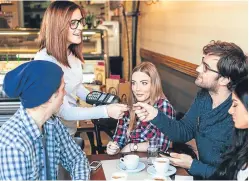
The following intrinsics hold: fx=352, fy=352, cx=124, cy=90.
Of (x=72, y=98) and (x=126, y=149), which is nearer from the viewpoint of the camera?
(x=126, y=149)

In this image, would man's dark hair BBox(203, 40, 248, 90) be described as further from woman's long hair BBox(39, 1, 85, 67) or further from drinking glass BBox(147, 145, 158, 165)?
woman's long hair BBox(39, 1, 85, 67)

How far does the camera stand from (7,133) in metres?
1.40

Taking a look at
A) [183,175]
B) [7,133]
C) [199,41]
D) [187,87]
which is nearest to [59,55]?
[7,133]

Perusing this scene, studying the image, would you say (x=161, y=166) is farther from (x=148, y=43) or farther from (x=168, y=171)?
(x=148, y=43)

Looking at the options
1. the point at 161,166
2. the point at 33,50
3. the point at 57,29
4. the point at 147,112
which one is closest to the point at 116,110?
the point at 147,112

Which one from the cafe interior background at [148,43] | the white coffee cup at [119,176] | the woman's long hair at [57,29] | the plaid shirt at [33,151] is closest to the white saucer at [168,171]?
the white coffee cup at [119,176]

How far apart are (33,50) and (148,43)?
239 cm

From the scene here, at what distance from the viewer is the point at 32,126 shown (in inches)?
57.9

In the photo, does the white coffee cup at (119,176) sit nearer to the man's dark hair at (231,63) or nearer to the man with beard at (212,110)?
the man with beard at (212,110)

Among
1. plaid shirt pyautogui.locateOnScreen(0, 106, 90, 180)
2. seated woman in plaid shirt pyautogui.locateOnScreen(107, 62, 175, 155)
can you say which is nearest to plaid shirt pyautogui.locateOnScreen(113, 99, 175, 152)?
seated woman in plaid shirt pyautogui.locateOnScreen(107, 62, 175, 155)

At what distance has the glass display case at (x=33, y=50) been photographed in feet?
12.4

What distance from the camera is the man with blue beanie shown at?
1378mm

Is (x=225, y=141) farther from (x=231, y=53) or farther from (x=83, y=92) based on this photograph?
(x=83, y=92)

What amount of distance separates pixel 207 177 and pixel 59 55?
45.8 inches
